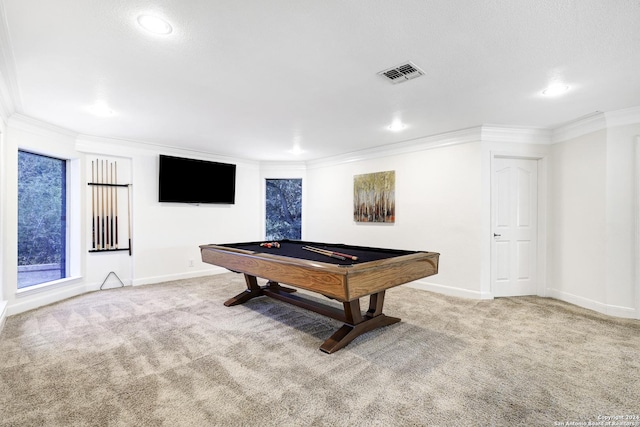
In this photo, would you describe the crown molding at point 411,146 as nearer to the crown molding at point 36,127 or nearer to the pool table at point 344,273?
the pool table at point 344,273

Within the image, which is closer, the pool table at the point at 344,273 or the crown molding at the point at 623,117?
the pool table at the point at 344,273

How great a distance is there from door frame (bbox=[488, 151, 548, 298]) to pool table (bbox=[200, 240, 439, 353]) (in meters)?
1.57

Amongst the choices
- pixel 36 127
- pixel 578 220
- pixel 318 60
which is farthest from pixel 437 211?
pixel 36 127

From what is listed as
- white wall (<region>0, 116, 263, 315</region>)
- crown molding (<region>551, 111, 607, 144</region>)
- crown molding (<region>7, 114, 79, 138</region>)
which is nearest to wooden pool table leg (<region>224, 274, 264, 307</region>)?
white wall (<region>0, 116, 263, 315</region>)

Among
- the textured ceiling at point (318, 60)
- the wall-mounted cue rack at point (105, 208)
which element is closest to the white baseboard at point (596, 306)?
the textured ceiling at point (318, 60)

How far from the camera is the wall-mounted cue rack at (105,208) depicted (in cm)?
440

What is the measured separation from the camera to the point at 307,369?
2145 millimetres

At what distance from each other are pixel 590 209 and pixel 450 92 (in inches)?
93.1

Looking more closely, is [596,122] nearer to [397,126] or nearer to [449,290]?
[397,126]

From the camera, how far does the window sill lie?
3491 mm

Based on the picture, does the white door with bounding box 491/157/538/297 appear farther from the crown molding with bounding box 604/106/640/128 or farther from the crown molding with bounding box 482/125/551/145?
the crown molding with bounding box 604/106/640/128

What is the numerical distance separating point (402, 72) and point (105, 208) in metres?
4.52

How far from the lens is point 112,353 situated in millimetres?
2381

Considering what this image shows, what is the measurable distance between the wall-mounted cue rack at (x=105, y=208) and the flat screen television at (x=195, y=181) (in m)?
0.59
